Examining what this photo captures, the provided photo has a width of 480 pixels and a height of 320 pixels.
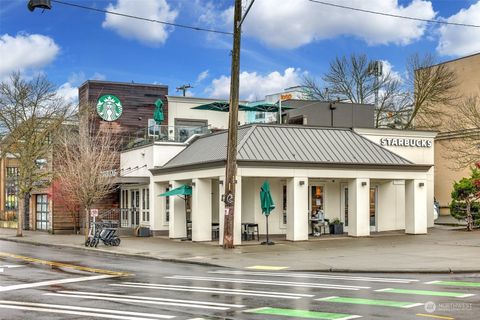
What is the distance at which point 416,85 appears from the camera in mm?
50312

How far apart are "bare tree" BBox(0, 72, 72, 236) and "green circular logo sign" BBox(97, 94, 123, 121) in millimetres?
2095

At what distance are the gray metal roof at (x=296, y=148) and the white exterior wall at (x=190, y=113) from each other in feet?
37.9

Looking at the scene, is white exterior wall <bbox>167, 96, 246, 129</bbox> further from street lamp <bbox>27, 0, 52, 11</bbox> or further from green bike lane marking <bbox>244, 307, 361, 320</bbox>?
green bike lane marking <bbox>244, 307, 361, 320</bbox>

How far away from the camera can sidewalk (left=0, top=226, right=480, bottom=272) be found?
719 inches

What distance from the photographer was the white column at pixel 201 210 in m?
28.5

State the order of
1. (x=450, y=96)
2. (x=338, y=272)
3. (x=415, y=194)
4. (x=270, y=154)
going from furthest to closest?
1. (x=450, y=96)
2. (x=415, y=194)
3. (x=270, y=154)
4. (x=338, y=272)

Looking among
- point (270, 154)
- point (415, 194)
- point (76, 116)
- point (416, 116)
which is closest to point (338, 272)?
point (270, 154)

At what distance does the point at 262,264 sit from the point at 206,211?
937 cm

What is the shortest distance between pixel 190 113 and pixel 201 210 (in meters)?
16.9

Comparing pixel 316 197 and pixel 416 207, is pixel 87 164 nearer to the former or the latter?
pixel 316 197

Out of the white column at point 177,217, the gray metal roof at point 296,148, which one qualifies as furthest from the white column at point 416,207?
the white column at point 177,217

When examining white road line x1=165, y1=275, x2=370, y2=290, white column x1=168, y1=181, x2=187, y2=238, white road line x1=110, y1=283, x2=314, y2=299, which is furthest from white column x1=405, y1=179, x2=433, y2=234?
white road line x1=110, y1=283, x2=314, y2=299

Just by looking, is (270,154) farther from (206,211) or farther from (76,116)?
(76,116)

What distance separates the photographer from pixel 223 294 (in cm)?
1286
